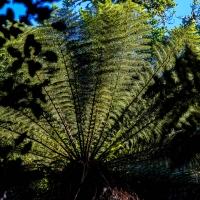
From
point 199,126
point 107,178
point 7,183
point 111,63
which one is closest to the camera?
point 7,183

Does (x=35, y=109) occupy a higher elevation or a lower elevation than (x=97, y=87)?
lower

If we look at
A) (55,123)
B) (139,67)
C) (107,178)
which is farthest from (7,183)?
(139,67)

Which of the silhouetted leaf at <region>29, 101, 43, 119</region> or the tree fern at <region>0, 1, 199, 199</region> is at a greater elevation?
the tree fern at <region>0, 1, 199, 199</region>

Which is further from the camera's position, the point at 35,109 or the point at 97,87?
the point at 97,87

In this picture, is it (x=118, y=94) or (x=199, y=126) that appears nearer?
(x=199, y=126)

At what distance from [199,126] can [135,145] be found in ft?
2.07

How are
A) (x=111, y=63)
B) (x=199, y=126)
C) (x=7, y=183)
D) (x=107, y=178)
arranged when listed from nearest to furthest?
(x=7, y=183), (x=107, y=178), (x=199, y=126), (x=111, y=63)

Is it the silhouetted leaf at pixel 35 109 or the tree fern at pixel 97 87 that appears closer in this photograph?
the silhouetted leaf at pixel 35 109

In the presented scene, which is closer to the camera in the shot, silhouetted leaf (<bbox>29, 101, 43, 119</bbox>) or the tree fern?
silhouetted leaf (<bbox>29, 101, 43, 119</bbox>)

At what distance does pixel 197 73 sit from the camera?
2.82 metres

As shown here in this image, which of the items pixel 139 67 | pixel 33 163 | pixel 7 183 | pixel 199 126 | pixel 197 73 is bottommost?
pixel 7 183

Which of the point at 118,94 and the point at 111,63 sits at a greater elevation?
the point at 111,63

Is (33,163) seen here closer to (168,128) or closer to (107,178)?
(107,178)

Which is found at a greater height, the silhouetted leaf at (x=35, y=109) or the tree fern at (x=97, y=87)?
the tree fern at (x=97, y=87)
